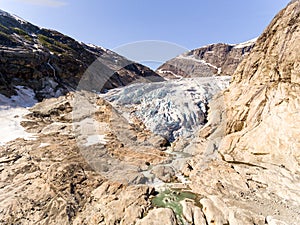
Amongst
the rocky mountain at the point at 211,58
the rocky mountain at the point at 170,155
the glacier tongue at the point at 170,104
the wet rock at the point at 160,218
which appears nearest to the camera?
the wet rock at the point at 160,218

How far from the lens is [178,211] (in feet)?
47.5

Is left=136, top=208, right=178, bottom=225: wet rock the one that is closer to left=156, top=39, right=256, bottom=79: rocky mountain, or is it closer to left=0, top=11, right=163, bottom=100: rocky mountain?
left=0, top=11, right=163, bottom=100: rocky mountain

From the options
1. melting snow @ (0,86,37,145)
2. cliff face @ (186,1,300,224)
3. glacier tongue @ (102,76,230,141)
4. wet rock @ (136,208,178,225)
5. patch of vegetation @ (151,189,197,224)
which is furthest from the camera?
glacier tongue @ (102,76,230,141)

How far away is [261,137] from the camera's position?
2080 centimetres

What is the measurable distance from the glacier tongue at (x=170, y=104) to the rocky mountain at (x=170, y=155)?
235 mm

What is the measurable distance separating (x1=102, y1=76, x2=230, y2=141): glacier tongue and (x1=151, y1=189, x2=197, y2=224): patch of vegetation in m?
13.0

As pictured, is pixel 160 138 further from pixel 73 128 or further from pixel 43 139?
pixel 43 139

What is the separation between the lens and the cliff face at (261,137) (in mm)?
14438

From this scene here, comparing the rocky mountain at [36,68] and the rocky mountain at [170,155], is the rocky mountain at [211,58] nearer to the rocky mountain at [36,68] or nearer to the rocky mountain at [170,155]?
the rocky mountain at [36,68]

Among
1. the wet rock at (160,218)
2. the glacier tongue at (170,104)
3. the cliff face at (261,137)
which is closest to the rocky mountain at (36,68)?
the glacier tongue at (170,104)

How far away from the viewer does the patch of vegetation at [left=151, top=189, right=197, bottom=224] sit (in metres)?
14.9

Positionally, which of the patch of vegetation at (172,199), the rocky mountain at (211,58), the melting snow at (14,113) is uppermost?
the rocky mountain at (211,58)

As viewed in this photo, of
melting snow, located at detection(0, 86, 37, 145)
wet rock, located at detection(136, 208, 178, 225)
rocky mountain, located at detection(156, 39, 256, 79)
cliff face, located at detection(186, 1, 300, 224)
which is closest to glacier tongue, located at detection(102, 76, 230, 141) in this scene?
cliff face, located at detection(186, 1, 300, 224)

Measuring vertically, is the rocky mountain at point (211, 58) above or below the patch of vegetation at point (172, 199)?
above
